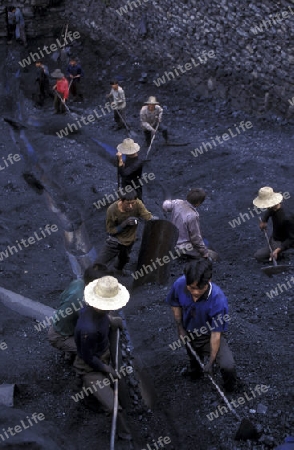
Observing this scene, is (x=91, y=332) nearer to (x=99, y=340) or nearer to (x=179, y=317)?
(x=99, y=340)

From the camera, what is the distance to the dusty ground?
6648 millimetres

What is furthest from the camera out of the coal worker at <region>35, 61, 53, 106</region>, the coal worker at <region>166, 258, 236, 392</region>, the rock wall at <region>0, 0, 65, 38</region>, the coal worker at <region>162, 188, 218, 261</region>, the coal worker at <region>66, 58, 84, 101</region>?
the rock wall at <region>0, 0, 65, 38</region>

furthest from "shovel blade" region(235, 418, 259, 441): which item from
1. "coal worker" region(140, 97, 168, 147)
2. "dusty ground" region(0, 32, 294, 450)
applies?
"coal worker" region(140, 97, 168, 147)

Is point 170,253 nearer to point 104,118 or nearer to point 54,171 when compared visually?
point 54,171

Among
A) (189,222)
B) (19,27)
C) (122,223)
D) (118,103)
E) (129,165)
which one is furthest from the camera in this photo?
(19,27)

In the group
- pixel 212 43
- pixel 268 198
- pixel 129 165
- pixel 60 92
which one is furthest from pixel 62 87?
pixel 268 198

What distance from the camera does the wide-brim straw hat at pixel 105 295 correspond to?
594 centimetres

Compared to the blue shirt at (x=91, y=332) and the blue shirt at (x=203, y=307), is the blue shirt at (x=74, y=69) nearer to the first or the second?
the blue shirt at (x=203, y=307)

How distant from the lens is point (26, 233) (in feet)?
36.3

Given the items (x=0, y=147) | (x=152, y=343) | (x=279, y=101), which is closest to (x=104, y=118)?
(x=0, y=147)

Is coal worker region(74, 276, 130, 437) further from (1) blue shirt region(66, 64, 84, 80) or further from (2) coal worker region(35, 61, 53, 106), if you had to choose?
(1) blue shirt region(66, 64, 84, 80)

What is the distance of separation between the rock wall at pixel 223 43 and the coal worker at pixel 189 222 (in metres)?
7.12

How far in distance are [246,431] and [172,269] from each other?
3631mm

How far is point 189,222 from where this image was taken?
8.37 meters
